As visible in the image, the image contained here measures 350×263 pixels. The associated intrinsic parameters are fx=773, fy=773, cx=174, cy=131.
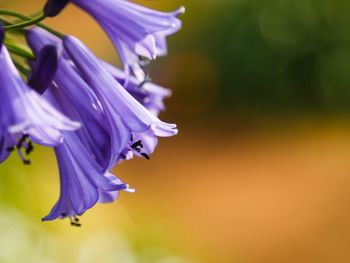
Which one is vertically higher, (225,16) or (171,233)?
(225,16)

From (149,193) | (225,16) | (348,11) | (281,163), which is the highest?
(348,11)

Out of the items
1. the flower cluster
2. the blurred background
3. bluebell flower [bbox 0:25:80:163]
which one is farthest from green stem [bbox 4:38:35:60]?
the blurred background

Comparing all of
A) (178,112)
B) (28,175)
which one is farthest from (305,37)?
(28,175)

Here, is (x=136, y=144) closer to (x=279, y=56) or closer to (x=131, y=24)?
(x=131, y=24)

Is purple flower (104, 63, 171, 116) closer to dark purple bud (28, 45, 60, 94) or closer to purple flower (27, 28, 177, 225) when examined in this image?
purple flower (27, 28, 177, 225)

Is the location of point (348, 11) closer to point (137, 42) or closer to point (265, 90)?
point (265, 90)

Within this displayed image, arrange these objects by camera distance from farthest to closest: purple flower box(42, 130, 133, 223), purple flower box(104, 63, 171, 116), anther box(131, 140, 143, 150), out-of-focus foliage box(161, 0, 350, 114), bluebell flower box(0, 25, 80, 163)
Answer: out-of-focus foliage box(161, 0, 350, 114) < purple flower box(104, 63, 171, 116) < anther box(131, 140, 143, 150) < purple flower box(42, 130, 133, 223) < bluebell flower box(0, 25, 80, 163)
